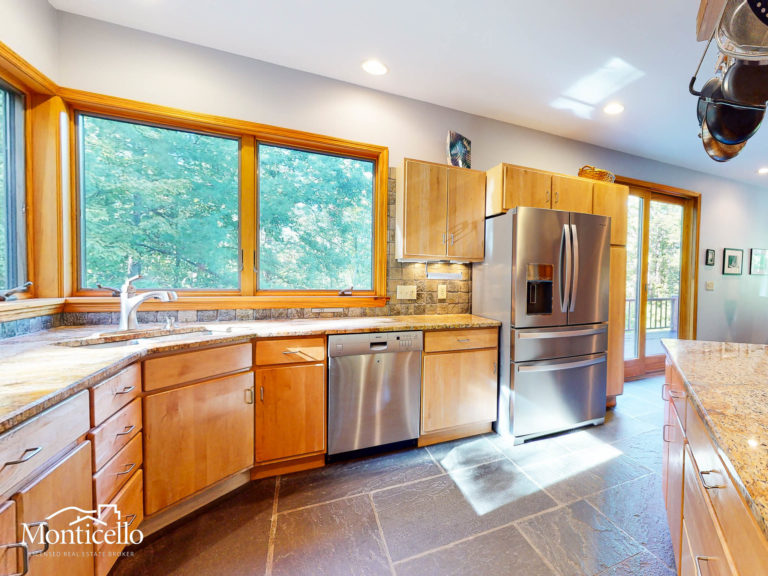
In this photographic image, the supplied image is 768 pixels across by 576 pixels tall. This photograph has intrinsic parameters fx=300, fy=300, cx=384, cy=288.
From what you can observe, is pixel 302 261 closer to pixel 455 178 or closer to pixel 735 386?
pixel 455 178

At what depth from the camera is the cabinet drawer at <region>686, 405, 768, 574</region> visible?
528 millimetres

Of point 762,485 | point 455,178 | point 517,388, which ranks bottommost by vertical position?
point 517,388

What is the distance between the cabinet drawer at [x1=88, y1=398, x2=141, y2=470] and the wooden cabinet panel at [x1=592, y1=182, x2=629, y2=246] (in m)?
3.48

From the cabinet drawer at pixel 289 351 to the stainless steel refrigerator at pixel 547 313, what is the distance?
1.39 metres

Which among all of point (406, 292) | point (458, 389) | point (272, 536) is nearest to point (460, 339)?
point (458, 389)

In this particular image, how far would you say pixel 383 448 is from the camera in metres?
2.14

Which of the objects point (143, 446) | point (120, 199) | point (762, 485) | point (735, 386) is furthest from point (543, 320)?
point (120, 199)

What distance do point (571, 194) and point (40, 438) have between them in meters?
3.32

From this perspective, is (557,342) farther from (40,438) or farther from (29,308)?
(29,308)

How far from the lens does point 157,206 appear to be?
2.01 metres

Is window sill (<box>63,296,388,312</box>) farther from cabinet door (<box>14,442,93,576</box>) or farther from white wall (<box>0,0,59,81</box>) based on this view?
white wall (<box>0,0,59,81</box>)

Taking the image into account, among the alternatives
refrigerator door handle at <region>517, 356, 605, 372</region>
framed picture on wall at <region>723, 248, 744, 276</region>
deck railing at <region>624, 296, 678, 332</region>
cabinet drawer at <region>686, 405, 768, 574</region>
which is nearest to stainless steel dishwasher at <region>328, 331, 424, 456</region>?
refrigerator door handle at <region>517, 356, 605, 372</region>

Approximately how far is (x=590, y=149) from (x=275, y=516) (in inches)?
167

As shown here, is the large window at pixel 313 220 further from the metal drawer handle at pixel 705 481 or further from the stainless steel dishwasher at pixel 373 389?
the metal drawer handle at pixel 705 481
